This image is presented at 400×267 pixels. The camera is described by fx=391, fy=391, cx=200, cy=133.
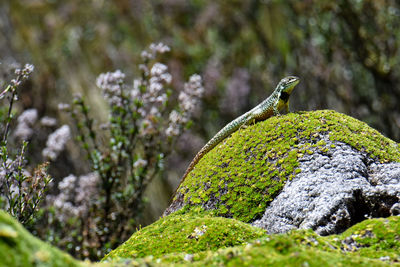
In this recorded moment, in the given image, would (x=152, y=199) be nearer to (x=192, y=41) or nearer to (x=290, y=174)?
(x=192, y=41)

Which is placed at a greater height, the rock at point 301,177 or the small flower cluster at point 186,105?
the small flower cluster at point 186,105

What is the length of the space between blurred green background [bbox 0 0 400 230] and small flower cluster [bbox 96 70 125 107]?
5.24m

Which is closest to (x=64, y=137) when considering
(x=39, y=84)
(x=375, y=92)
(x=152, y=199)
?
(x=152, y=199)

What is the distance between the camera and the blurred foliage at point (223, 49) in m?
15.5

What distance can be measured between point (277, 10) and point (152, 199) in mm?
12315

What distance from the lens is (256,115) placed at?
7223 mm

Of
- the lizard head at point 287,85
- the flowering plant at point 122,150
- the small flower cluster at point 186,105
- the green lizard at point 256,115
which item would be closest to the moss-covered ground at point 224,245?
the green lizard at point 256,115

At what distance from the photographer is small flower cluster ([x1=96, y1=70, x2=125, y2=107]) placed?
26.0ft

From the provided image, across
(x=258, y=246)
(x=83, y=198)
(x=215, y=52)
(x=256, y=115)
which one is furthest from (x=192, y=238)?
(x=215, y=52)

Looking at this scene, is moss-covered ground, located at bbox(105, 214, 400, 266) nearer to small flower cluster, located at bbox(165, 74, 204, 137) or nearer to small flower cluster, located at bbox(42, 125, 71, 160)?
small flower cluster, located at bbox(165, 74, 204, 137)

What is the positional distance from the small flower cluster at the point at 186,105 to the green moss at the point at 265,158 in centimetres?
217

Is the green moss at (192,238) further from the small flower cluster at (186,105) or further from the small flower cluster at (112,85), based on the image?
the small flower cluster at (112,85)

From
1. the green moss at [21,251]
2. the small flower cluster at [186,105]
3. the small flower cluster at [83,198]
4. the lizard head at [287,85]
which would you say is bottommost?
the green moss at [21,251]

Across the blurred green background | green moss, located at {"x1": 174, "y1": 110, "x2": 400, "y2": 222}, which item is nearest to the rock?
green moss, located at {"x1": 174, "y1": 110, "x2": 400, "y2": 222}
